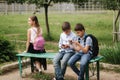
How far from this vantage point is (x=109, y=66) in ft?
32.8

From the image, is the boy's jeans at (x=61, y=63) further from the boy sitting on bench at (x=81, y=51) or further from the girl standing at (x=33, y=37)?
the girl standing at (x=33, y=37)

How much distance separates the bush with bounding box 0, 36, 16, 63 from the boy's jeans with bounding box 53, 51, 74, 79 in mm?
2647

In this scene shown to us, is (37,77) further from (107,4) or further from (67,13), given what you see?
(67,13)

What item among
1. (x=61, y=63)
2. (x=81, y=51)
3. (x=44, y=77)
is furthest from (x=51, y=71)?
(x=81, y=51)

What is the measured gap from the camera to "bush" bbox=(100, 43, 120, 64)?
10172mm

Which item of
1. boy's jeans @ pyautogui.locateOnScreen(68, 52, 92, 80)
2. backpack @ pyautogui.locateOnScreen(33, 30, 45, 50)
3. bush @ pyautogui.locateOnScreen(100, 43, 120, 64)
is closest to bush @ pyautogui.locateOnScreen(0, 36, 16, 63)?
backpack @ pyautogui.locateOnScreen(33, 30, 45, 50)

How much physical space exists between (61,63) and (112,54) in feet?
7.54

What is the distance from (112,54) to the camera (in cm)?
1025

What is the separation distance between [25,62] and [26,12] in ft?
96.0

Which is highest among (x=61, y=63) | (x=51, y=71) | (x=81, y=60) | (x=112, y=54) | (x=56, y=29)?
(x=81, y=60)

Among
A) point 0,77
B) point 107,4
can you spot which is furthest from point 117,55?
point 107,4

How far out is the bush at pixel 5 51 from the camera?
35.1 feet

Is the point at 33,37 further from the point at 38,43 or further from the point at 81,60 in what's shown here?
the point at 81,60

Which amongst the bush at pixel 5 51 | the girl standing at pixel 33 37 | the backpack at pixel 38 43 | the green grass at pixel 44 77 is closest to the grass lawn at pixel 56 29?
the bush at pixel 5 51
